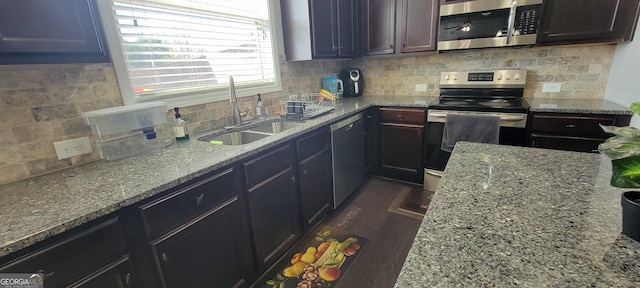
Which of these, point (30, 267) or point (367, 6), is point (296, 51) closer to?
point (367, 6)

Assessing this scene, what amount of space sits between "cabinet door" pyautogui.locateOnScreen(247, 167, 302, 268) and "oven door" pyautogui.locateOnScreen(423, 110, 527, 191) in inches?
60.2

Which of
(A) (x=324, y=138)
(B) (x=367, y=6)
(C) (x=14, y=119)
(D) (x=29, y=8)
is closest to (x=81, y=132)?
(C) (x=14, y=119)

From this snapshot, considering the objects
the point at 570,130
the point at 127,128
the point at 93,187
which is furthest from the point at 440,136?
the point at 93,187

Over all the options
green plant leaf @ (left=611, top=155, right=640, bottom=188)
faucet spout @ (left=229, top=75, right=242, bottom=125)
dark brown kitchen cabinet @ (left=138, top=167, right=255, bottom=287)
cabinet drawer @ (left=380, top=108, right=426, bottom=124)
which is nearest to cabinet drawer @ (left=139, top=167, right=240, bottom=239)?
dark brown kitchen cabinet @ (left=138, top=167, right=255, bottom=287)

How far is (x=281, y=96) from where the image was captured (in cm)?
265

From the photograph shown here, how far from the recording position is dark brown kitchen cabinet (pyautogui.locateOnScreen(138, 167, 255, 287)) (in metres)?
1.14

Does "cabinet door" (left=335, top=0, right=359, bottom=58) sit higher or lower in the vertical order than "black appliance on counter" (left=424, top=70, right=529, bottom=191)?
higher

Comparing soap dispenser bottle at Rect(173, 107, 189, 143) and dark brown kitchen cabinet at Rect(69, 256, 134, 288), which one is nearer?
dark brown kitchen cabinet at Rect(69, 256, 134, 288)

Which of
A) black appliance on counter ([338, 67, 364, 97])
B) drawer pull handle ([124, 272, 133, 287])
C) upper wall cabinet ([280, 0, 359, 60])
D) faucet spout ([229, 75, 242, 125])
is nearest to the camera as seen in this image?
drawer pull handle ([124, 272, 133, 287])

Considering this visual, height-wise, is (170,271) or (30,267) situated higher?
(30,267)

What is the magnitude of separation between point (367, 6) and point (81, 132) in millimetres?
2708

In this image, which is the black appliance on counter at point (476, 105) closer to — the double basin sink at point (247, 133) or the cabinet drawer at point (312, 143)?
the cabinet drawer at point (312, 143)

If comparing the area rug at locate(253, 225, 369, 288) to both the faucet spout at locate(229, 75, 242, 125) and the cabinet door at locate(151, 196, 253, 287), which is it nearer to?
the cabinet door at locate(151, 196, 253, 287)

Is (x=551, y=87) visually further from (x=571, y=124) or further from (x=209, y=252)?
(x=209, y=252)
